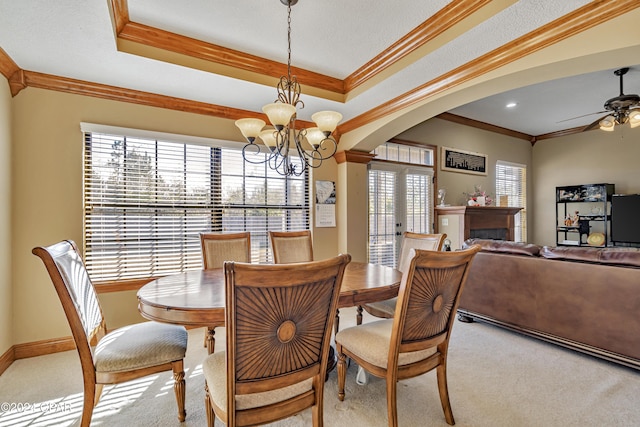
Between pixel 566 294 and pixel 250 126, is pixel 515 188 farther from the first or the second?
pixel 250 126

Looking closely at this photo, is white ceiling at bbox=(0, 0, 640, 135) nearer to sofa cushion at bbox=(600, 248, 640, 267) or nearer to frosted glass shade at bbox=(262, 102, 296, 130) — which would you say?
frosted glass shade at bbox=(262, 102, 296, 130)

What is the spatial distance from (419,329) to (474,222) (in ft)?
12.1

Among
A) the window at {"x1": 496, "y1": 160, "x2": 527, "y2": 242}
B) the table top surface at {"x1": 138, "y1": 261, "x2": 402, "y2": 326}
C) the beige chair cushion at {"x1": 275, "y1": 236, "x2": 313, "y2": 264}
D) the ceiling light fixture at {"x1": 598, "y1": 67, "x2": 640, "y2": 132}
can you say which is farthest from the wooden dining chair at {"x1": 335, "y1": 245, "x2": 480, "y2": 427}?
the window at {"x1": 496, "y1": 160, "x2": 527, "y2": 242}

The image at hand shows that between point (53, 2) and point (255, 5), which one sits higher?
point (255, 5)

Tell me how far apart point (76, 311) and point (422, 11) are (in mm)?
2695

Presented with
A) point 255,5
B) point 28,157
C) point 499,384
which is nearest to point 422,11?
point 255,5

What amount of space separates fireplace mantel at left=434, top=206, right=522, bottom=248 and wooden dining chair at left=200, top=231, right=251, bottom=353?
333cm

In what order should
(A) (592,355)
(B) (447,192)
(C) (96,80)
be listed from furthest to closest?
(B) (447,192) < (C) (96,80) < (A) (592,355)

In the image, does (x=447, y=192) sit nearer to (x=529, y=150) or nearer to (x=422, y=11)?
(x=529, y=150)

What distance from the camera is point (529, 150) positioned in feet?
21.3

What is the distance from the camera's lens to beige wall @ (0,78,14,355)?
7.55 ft

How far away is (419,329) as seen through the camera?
155 centimetres

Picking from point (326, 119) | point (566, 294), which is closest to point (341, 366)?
point (326, 119)

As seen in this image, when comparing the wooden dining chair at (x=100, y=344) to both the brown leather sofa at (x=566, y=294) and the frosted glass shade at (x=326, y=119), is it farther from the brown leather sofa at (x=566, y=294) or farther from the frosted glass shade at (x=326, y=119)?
the brown leather sofa at (x=566, y=294)
